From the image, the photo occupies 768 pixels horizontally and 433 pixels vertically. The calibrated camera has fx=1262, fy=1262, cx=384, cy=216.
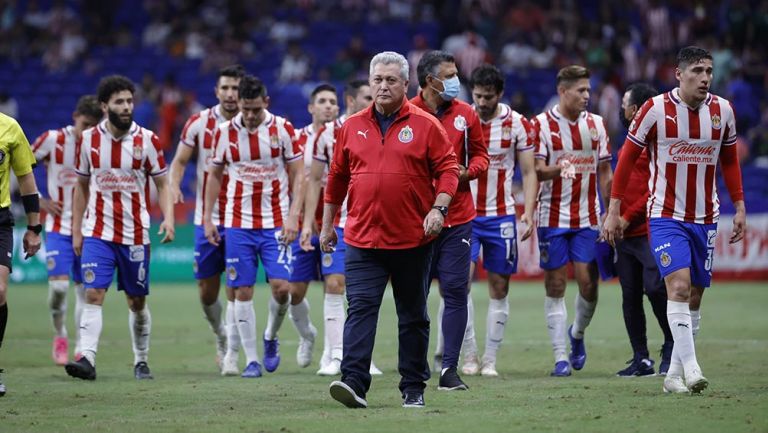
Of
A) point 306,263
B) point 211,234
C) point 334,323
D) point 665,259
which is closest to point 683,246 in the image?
point 665,259

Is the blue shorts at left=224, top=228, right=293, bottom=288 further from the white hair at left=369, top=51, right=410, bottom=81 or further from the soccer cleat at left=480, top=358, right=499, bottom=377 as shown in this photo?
the white hair at left=369, top=51, right=410, bottom=81

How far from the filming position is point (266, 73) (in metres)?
29.5

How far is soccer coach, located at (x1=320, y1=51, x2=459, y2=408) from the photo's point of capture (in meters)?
8.73

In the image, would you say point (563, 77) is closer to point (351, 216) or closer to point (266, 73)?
point (351, 216)

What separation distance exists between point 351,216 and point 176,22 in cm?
2338

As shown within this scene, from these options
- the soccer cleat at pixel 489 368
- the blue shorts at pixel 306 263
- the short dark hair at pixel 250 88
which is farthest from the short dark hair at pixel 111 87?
the soccer cleat at pixel 489 368

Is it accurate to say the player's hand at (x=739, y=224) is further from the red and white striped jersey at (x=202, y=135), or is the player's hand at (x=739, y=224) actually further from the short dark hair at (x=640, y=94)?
the red and white striped jersey at (x=202, y=135)

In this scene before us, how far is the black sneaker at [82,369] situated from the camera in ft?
36.5

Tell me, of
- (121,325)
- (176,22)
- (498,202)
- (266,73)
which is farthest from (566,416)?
(176,22)

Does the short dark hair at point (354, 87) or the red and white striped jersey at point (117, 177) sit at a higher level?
the short dark hair at point (354, 87)

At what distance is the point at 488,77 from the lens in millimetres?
11594

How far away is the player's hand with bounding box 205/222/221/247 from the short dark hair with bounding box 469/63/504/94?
2957mm

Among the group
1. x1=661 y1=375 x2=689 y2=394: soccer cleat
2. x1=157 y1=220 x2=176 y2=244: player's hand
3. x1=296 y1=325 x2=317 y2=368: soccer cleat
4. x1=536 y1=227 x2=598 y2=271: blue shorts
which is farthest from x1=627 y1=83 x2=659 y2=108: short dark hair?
x1=157 y1=220 x2=176 y2=244: player's hand

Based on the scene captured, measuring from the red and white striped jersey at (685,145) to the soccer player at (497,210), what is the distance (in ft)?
6.83
